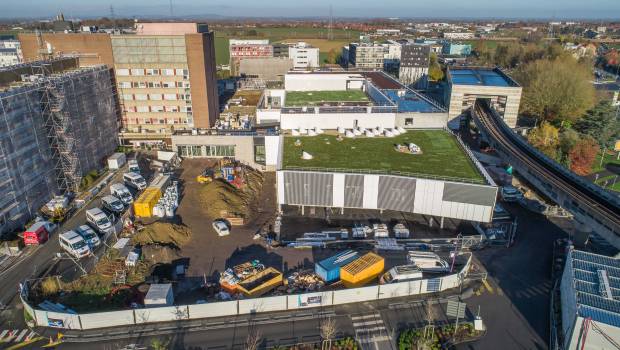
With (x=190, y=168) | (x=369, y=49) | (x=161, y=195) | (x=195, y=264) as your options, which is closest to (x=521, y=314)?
(x=195, y=264)

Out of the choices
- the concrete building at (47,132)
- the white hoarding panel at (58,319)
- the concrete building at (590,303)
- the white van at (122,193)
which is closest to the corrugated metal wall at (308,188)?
the white van at (122,193)

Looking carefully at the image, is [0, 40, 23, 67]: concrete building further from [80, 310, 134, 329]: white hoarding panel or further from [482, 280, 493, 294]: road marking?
[482, 280, 493, 294]: road marking

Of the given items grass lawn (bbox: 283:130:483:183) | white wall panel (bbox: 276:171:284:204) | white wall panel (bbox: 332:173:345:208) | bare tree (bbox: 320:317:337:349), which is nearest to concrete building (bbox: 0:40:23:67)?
grass lawn (bbox: 283:130:483:183)

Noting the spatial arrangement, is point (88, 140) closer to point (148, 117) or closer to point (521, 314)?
point (148, 117)

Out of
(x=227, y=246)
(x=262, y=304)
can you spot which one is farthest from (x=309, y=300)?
(x=227, y=246)

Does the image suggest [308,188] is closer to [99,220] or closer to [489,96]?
[99,220]

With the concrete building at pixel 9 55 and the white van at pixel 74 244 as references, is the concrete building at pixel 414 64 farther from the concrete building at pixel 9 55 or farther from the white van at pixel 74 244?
the concrete building at pixel 9 55
